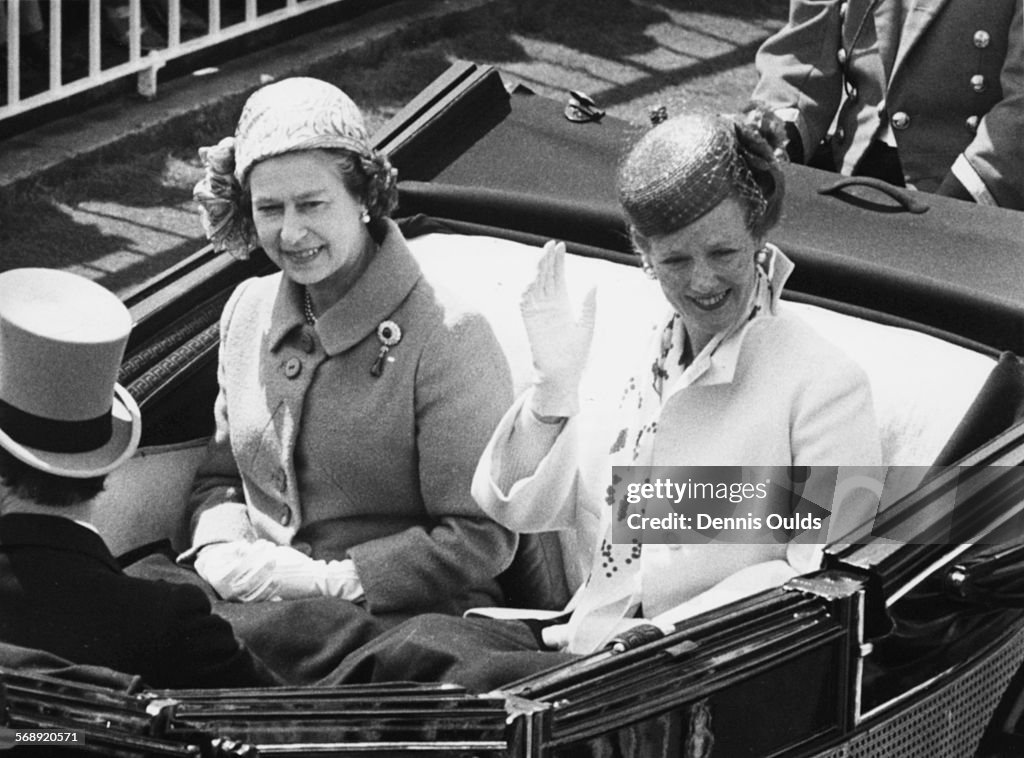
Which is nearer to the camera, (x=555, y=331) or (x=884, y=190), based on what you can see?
(x=555, y=331)

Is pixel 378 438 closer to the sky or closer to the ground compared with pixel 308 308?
closer to the ground

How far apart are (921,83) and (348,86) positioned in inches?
131

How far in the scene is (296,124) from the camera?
3406 mm

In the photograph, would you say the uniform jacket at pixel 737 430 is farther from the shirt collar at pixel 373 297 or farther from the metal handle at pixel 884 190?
the metal handle at pixel 884 190

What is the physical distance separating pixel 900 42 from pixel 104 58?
3.46 m

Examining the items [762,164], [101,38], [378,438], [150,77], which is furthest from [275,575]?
[101,38]

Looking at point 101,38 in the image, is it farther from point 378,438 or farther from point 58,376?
point 58,376

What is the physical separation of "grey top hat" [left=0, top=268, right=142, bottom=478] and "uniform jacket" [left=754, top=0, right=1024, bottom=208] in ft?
6.52

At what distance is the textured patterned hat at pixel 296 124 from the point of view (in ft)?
11.2

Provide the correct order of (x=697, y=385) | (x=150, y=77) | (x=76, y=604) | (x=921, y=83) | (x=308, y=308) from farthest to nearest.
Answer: (x=150, y=77)
(x=921, y=83)
(x=308, y=308)
(x=697, y=385)
(x=76, y=604)

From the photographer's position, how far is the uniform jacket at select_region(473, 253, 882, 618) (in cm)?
304

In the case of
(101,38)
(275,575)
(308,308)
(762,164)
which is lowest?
(101,38)

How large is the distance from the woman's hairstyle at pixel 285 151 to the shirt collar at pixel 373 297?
0.08 meters

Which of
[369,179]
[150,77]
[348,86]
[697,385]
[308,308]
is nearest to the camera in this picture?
[697,385]
